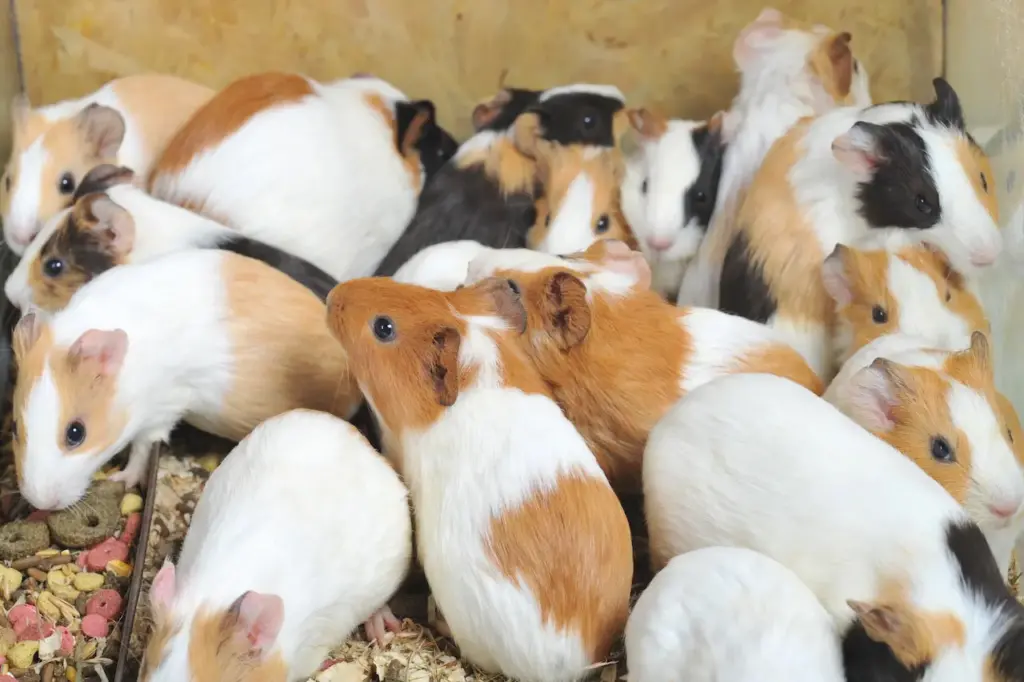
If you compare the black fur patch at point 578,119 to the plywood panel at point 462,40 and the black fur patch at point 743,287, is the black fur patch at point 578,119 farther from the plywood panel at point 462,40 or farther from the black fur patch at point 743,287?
the black fur patch at point 743,287

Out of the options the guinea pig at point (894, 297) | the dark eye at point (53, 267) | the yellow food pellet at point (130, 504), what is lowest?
the yellow food pellet at point (130, 504)

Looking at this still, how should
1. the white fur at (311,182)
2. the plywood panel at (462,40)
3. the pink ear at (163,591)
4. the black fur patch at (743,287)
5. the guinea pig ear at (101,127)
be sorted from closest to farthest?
the pink ear at (163,591)
the black fur patch at (743,287)
the white fur at (311,182)
the guinea pig ear at (101,127)
the plywood panel at (462,40)

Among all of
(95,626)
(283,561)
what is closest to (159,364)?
(95,626)

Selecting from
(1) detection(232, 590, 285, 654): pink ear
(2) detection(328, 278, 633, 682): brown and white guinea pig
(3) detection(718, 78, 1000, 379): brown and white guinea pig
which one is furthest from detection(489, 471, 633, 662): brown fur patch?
(3) detection(718, 78, 1000, 379): brown and white guinea pig

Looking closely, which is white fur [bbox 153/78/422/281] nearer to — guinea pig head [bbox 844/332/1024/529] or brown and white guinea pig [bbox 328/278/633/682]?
brown and white guinea pig [bbox 328/278/633/682]

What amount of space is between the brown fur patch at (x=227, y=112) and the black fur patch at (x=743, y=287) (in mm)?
1407

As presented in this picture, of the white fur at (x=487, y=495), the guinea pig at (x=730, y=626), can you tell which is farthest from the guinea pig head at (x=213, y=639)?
the guinea pig at (x=730, y=626)

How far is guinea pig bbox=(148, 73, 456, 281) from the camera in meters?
2.84

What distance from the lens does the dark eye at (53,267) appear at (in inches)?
104

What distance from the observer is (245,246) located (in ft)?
8.92

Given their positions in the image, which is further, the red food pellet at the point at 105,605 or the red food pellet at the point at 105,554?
the red food pellet at the point at 105,554

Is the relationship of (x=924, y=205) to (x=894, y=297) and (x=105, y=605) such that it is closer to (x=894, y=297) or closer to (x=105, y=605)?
(x=894, y=297)

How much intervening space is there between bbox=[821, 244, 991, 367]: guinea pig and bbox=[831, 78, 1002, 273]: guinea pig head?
89mm

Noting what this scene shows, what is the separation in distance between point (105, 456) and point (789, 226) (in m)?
1.88
